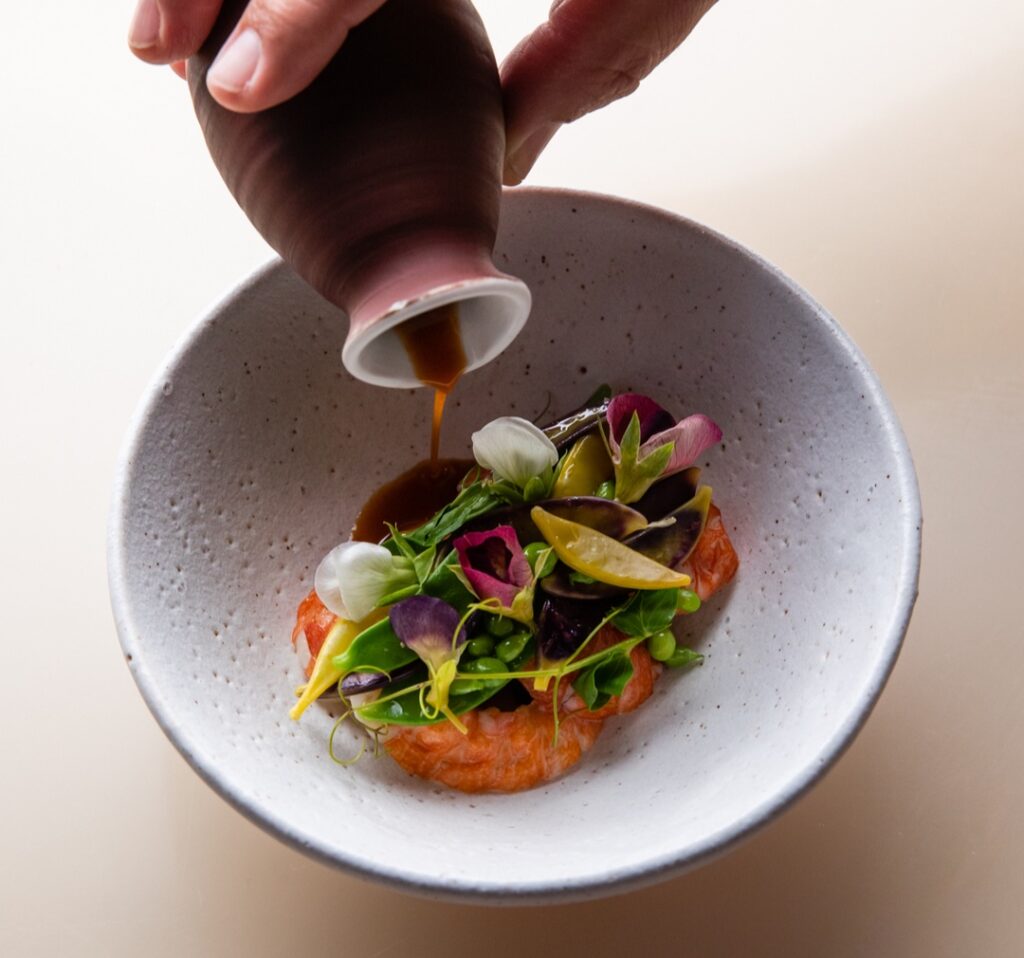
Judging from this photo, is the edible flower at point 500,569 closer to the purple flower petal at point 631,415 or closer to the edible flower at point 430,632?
the edible flower at point 430,632

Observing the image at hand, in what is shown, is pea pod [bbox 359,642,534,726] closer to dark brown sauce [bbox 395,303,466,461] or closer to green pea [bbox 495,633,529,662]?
green pea [bbox 495,633,529,662]

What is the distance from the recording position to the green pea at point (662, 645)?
1.48 metres

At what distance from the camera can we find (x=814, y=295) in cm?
187

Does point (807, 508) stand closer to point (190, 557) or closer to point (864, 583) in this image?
point (864, 583)

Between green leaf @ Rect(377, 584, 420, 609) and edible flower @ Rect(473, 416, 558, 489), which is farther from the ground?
edible flower @ Rect(473, 416, 558, 489)

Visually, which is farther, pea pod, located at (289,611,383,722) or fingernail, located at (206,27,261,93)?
pea pod, located at (289,611,383,722)

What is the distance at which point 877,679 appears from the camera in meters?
1.21

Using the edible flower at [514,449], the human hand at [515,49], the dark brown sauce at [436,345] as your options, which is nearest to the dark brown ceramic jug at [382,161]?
the human hand at [515,49]

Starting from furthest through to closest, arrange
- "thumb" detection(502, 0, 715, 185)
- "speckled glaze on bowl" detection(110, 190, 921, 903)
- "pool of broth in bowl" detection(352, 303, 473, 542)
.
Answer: "pool of broth in bowl" detection(352, 303, 473, 542) < "thumb" detection(502, 0, 715, 185) < "speckled glaze on bowl" detection(110, 190, 921, 903)

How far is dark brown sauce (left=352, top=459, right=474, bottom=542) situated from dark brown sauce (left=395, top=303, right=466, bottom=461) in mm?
388

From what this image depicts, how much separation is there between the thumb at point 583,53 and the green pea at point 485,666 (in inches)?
25.3

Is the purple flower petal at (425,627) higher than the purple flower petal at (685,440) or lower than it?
lower

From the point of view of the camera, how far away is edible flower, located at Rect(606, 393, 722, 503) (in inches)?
58.9

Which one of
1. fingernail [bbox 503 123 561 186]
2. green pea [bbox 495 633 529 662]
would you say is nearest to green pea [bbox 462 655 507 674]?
green pea [bbox 495 633 529 662]
